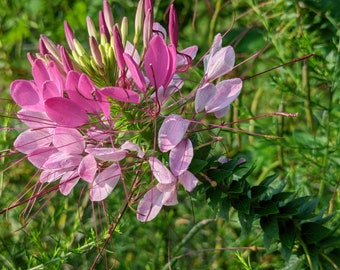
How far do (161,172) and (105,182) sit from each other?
0.07 m

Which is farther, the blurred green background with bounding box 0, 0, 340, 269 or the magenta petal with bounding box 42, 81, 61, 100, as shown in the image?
the blurred green background with bounding box 0, 0, 340, 269

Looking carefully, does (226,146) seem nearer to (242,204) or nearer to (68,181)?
(242,204)

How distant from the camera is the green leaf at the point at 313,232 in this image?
0.81m

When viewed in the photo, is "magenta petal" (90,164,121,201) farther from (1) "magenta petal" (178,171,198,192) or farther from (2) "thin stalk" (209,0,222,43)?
(2) "thin stalk" (209,0,222,43)

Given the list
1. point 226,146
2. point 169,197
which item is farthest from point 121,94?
point 226,146

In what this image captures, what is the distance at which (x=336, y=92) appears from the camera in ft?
3.49

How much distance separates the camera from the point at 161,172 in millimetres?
677

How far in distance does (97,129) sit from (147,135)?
6cm

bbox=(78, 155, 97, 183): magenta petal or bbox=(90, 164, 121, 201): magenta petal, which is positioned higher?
bbox=(78, 155, 97, 183): magenta petal

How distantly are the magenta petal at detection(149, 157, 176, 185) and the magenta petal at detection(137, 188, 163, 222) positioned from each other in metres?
0.04

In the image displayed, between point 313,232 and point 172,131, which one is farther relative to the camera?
point 313,232

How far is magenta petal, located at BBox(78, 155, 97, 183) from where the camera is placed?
0.68 meters

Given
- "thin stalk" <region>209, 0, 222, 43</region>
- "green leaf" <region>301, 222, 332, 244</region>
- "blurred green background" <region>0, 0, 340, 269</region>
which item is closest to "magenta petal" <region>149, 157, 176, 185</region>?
"blurred green background" <region>0, 0, 340, 269</region>

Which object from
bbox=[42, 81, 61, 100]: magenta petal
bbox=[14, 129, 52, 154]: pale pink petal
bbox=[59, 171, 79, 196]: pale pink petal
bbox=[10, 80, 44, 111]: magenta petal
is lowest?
bbox=[59, 171, 79, 196]: pale pink petal
